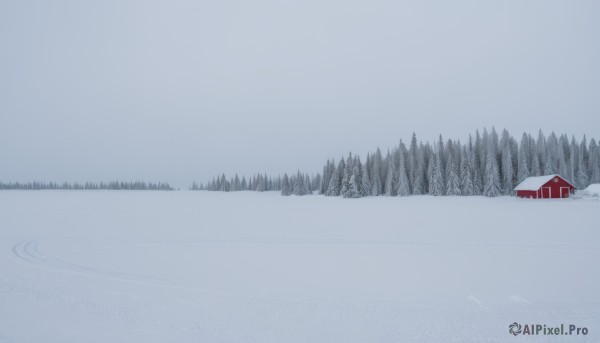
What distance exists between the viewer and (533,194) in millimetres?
49656

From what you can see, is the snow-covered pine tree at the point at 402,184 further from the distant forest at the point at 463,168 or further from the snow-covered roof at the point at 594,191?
the snow-covered roof at the point at 594,191

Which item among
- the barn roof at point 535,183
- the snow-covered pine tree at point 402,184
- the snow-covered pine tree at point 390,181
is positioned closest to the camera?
the barn roof at point 535,183

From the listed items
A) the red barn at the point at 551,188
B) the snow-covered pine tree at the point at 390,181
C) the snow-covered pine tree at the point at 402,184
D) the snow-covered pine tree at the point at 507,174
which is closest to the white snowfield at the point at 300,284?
Answer: the red barn at the point at 551,188

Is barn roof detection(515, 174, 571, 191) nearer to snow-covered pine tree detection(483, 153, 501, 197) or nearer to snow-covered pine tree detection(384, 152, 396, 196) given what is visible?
snow-covered pine tree detection(483, 153, 501, 197)

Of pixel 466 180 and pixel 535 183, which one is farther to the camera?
pixel 466 180

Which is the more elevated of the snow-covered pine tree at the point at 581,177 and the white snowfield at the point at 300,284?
the snow-covered pine tree at the point at 581,177

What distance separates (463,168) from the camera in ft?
200

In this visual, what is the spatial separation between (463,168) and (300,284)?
194 ft

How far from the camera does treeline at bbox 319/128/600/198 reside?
6009cm

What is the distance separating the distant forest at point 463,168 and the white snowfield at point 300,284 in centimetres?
3787

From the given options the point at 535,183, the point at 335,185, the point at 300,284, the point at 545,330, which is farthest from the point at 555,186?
the point at 300,284

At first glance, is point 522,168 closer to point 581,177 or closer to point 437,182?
point 437,182

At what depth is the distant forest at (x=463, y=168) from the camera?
60094 millimetres

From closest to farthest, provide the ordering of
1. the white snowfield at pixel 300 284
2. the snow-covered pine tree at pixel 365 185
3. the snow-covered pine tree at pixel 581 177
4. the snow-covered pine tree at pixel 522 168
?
the white snowfield at pixel 300 284 → the snow-covered pine tree at pixel 522 168 → the snow-covered pine tree at pixel 365 185 → the snow-covered pine tree at pixel 581 177
